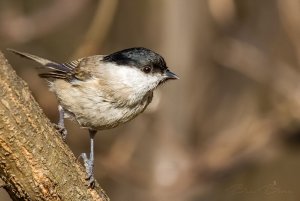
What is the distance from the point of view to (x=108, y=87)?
3.34 m

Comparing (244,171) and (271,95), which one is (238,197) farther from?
(271,95)

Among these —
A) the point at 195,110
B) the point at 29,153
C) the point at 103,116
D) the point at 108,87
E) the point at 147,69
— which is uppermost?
the point at 195,110

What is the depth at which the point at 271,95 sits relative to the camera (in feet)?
18.0

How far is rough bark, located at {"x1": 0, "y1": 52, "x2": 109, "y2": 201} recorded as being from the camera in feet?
7.06

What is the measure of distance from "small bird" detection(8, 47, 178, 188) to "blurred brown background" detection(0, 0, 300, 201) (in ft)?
4.00

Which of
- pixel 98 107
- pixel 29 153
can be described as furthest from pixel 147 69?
pixel 29 153

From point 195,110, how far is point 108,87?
207 cm

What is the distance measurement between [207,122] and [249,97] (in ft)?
1.53

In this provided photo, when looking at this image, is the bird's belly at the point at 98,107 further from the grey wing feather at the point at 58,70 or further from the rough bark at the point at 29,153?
the rough bark at the point at 29,153

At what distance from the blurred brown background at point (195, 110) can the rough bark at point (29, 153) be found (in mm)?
2395

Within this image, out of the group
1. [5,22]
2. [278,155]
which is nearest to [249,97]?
[278,155]

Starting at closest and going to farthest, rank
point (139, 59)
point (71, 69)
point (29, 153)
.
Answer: point (29, 153), point (139, 59), point (71, 69)

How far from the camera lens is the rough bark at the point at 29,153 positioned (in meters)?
2.15

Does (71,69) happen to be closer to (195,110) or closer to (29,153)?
(29,153)
